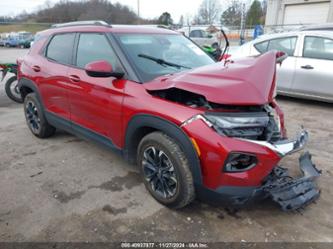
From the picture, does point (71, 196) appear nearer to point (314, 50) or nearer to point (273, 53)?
point (273, 53)

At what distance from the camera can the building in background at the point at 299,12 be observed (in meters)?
21.6

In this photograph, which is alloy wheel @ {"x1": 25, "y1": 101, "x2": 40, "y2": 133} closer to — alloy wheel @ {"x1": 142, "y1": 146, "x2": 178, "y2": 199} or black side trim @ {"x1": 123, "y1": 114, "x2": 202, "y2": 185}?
black side trim @ {"x1": 123, "y1": 114, "x2": 202, "y2": 185}

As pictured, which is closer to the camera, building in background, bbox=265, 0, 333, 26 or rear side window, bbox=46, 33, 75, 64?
rear side window, bbox=46, 33, 75, 64

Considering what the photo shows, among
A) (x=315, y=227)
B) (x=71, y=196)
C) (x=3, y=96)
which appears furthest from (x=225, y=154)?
(x=3, y=96)

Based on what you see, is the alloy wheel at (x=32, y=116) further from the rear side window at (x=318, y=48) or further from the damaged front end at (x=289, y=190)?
the rear side window at (x=318, y=48)

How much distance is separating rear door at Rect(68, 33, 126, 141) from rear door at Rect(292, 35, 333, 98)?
179 inches

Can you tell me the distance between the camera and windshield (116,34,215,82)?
314cm

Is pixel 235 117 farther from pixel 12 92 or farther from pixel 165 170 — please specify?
pixel 12 92

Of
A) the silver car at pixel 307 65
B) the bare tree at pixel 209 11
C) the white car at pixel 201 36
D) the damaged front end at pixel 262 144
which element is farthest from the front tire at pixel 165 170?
the bare tree at pixel 209 11

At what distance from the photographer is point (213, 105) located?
2.53m

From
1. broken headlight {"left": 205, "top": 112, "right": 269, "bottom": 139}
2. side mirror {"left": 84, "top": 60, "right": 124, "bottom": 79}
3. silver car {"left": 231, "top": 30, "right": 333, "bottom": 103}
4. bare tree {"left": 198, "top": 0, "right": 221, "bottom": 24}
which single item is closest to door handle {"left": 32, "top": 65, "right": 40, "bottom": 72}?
side mirror {"left": 84, "top": 60, "right": 124, "bottom": 79}

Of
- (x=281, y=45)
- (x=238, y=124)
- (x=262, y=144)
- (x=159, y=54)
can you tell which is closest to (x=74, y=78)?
(x=159, y=54)

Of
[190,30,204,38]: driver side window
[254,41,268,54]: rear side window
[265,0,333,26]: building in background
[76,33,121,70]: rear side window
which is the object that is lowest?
[190,30,204,38]: driver side window

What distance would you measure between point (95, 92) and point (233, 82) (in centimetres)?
156
